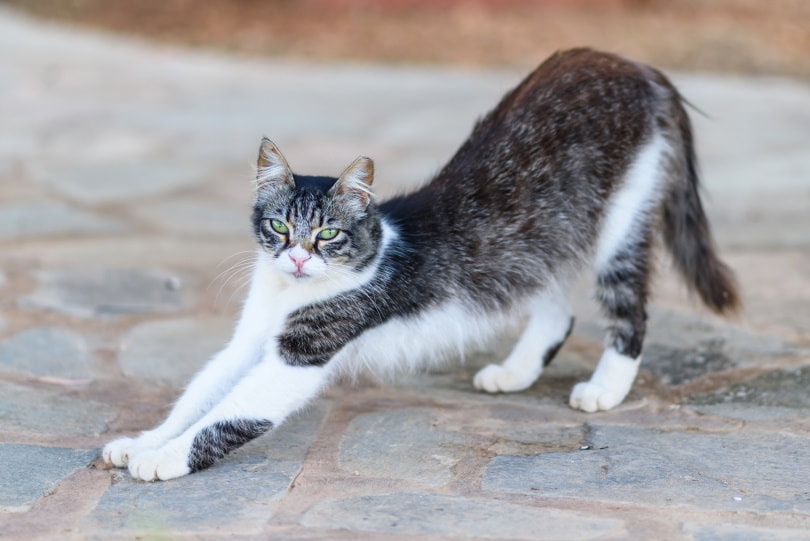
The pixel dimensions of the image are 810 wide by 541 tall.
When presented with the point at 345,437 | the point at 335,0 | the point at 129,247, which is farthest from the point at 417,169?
the point at 335,0

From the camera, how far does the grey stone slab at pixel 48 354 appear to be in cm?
410

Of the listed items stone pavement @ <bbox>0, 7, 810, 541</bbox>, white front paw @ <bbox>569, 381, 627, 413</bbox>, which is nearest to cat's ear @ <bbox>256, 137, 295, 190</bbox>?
stone pavement @ <bbox>0, 7, 810, 541</bbox>

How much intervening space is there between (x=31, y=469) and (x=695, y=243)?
2543 millimetres

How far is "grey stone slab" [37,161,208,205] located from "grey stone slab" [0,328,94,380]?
6.84 ft

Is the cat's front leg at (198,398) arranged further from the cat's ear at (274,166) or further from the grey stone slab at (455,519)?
the grey stone slab at (455,519)

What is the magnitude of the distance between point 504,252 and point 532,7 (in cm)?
852

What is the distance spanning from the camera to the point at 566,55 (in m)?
4.17

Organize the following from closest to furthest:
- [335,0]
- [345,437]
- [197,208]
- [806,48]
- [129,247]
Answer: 1. [345,437]
2. [129,247]
3. [197,208]
4. [806,48]
5. [335,0]

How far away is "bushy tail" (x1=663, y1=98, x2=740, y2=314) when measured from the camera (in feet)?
13.9

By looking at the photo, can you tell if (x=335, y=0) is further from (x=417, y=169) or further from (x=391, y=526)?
(x=391, y=526)

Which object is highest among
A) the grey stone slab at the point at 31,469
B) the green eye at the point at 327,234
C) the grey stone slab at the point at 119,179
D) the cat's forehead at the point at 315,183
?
the cat's forehead at the point at 315,183

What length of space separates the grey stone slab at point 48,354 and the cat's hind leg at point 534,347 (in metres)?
1.50

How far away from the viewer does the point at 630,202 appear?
4016 mm

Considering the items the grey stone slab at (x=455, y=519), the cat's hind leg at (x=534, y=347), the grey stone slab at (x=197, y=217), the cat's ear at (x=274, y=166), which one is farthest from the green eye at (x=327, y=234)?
the grey stone slab at (x=197, y=217)
